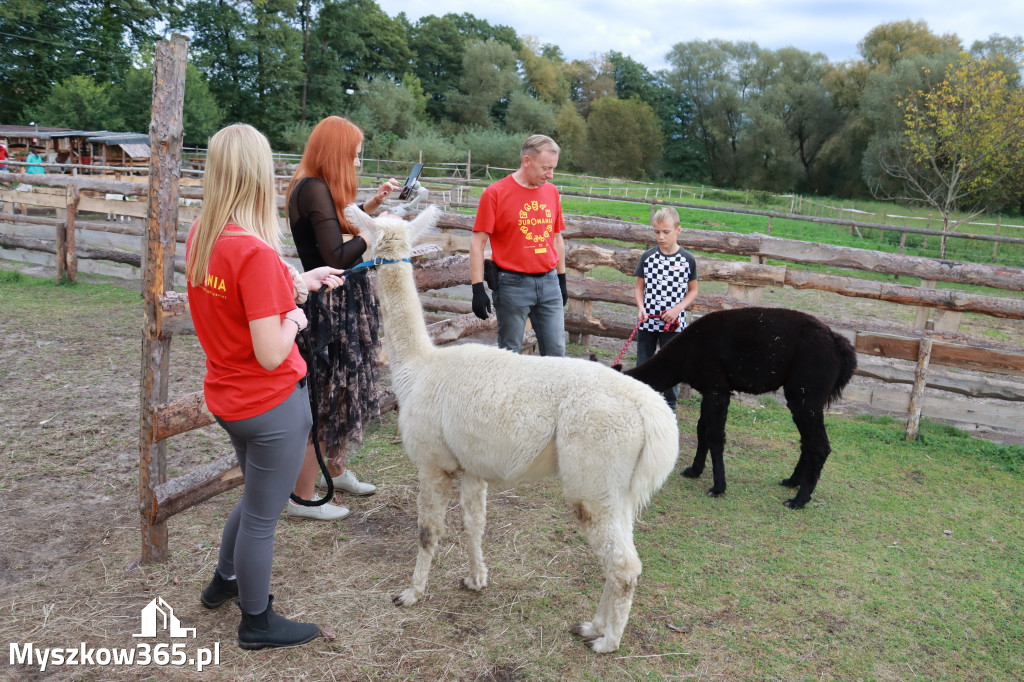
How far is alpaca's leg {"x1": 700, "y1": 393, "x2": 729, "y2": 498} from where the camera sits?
4.69 m

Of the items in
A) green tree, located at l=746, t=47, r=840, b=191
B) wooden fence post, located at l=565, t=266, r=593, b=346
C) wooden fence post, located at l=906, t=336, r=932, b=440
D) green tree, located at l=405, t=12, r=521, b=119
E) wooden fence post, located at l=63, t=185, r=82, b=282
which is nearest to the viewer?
wooden fence post, located at l=906, t=336, r=932, b=440

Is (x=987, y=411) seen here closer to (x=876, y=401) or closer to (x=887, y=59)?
(x=876, y=401)

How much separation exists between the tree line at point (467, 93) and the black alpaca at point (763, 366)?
91.0 feet

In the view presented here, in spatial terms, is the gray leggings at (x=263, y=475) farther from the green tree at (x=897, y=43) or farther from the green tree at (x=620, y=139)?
the green tree at (x=620, y=139)

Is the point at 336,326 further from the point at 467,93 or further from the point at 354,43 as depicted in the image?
the point at 467,93

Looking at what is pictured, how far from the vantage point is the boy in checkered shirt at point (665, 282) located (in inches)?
203

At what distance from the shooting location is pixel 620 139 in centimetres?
5553

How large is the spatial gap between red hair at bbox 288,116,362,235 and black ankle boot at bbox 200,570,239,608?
75.0 inches

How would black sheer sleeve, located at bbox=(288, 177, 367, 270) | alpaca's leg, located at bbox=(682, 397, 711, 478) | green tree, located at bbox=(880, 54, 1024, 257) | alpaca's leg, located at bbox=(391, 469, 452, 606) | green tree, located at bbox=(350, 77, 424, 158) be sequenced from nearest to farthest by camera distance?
alpaca's leg, located at bbox=(391, 469, 452, 606) < black sheer sleeve, located at bbox=(288, 177, 367, 270) < alpaca's leg, located at bbox=(682, 397, 711, 478) < green tree, located at bbox=(880, 54, 1024, 257) < green tree, located at bbox=(350, 77, 424, 158)

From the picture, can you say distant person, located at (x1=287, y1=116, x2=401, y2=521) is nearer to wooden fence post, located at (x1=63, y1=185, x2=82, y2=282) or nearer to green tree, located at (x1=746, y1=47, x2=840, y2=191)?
wooden fence post, located at (x1=63, y1=185, x2=82, y2=282)

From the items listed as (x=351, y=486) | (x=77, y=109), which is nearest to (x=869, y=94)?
(x=351, y=486)

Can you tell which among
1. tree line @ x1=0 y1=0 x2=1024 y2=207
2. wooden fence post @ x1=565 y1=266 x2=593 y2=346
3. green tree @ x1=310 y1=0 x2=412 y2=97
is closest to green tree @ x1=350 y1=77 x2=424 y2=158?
tree line @ x1=0 y1=0 x2=1024 y2=207

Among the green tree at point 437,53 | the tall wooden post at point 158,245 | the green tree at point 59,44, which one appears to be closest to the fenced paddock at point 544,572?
the tall wooden post at point 158,245

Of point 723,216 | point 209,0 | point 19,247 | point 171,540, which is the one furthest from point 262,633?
point 209,0
